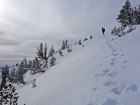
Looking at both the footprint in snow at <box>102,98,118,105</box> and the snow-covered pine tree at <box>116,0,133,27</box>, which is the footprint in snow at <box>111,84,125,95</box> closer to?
the footprint in snow at <box>102,98,118,105</box>

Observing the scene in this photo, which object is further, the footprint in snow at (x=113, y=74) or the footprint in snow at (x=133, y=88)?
the footprint in snow at (x=113, y=74)

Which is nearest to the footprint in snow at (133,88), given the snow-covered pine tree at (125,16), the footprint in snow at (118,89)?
the footprint in snow at (118,89)

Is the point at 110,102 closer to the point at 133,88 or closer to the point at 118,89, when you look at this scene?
the point at 118,89

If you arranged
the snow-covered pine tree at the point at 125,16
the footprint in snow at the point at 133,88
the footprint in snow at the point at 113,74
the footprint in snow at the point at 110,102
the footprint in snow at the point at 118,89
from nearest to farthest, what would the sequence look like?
the footprint in snow at the point at 110,102 → the footprint in snow at the point at 133,88 → the footprint in snow at the point at 118,89 → the footprint in snow at the point at 113,74 → the snow-covered pine tree at the point at 125,16

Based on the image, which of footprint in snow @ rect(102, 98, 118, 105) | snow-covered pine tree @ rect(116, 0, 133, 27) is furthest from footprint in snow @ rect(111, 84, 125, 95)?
snow-covered pine tree @ rect(116, 0, 133, 27)

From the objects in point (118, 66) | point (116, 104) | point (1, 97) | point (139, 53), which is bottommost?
point (1, 97)

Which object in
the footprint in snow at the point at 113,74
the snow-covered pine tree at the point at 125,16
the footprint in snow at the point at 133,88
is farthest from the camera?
the snow-covered pine tree at the point at 125,16

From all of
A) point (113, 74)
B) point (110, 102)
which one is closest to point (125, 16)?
point (113, 74)

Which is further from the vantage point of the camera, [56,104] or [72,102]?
[56,104]

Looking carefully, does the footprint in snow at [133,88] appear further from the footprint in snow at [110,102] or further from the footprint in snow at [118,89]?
the footprint in snow at [110,102]

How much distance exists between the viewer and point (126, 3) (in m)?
38.5

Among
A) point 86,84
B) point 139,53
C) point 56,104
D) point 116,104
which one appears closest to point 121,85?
point 116,104

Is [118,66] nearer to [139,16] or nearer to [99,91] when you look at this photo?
[99,91]

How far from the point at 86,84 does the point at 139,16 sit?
34.9 meters
